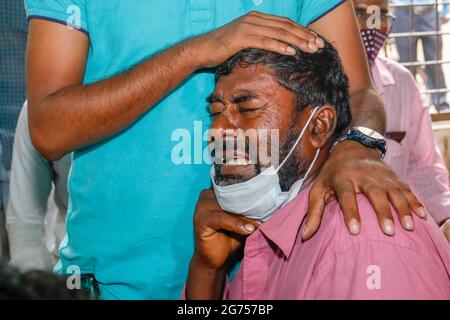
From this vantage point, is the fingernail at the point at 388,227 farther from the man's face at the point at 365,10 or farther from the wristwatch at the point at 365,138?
the man's face at the point at 365,10

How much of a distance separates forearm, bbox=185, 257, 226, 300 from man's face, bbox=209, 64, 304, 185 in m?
0.29

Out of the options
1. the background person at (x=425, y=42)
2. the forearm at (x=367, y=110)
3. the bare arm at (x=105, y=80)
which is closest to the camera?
the bare arm at (x=105, y=80)

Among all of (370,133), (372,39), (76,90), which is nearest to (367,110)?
(370,133)

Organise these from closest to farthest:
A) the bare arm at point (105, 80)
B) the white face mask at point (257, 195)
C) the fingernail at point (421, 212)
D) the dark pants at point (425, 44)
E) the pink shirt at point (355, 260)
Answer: the pink shirt at point (355, 260), the fingernail at point (421, 212), the bare arm at point (105, 80), the white face mask at point (257, 195), the dark pants at point (425, 44)

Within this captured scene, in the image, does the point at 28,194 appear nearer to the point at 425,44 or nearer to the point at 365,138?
the point at 365,138

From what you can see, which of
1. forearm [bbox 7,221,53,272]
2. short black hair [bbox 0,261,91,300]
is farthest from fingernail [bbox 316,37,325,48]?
forearm [bbox 7,221,53,272]

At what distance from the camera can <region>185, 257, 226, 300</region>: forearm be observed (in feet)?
7.09

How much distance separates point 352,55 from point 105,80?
2.29 ft

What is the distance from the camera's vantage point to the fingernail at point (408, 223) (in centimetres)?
172

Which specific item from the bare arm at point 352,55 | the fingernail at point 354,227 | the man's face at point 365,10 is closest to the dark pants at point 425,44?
the man's face at point 365,10

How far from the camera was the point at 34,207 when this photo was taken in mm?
3182

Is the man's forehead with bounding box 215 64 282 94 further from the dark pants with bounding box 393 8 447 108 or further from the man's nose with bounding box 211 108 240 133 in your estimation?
the dark pants with bounding box 393 8 447 108

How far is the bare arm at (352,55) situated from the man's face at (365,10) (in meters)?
1.27

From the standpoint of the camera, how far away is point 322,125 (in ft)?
6.82
